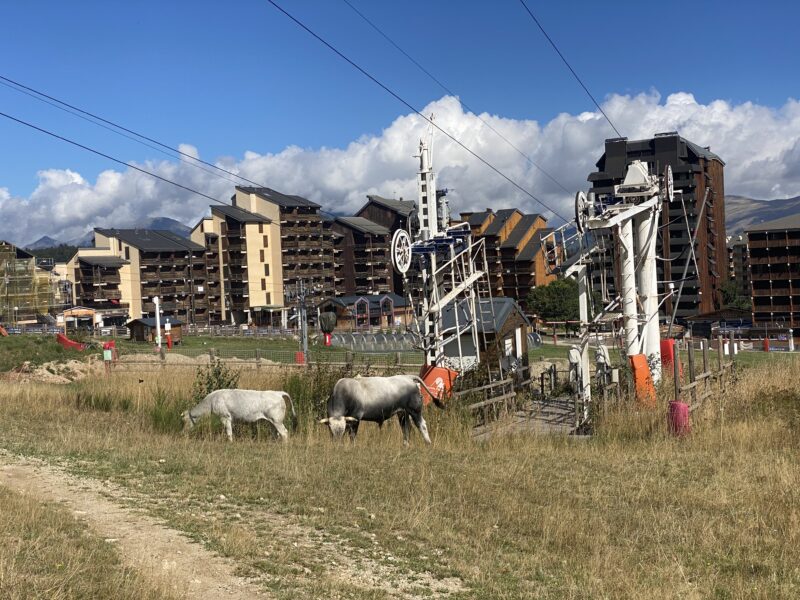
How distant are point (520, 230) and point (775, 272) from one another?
113 ft

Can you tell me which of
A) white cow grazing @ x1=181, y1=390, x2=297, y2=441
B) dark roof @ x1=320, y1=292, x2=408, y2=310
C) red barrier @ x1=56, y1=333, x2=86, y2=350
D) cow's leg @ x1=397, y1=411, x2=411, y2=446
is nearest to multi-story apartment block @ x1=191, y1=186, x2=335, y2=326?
dark roof @ x1=320, y1=292, x2=408, y2=310

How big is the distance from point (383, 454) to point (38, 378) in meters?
25.1

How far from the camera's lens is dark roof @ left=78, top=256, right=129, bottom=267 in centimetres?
11469

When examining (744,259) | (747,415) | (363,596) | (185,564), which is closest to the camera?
(363,596)

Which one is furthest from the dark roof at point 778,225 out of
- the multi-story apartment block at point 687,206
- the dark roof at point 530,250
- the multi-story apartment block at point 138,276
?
the multi-story apartment block at point 138,276

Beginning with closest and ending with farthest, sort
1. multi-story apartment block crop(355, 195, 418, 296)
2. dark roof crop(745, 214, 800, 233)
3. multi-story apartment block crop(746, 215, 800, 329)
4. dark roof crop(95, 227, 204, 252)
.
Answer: multi-story apartment block crop(746, 215, 800, 329)
dark roof crop(745, 214, 800, 233)
dark roof crop(95, 227, 204, 252)
multi-story apartment block crop(355, 195, 418, 296)

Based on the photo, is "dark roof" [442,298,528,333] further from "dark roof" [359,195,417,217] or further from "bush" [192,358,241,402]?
"dark roof" [359,195,417,217]

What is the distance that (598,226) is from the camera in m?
24.5

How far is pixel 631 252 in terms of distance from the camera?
25781mm

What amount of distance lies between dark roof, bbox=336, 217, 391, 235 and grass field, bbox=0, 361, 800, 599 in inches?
4466

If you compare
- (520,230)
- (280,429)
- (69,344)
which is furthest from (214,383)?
(520,230)

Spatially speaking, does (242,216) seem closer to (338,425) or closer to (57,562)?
(338,425)

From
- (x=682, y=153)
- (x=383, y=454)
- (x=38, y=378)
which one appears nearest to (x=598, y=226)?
(x=383, y=454)

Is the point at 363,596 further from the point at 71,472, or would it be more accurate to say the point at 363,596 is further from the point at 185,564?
the point at 71,472
